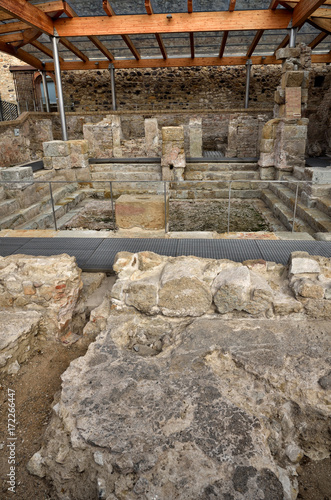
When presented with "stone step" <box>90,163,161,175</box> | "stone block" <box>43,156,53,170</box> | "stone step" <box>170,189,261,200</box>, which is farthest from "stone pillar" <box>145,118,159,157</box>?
"stone block" <box>43,156,53,170</box>

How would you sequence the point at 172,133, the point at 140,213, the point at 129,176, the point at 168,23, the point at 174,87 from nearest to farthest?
the point at 140,213 → the point at 172,133 → the point at 129,176 → the point at 168,23 → the point at 174,87

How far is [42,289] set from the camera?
319 centimetres

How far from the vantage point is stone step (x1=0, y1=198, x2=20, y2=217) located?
6.74 metres

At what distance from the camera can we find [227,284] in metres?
2.78

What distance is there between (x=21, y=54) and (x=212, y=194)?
445 inches

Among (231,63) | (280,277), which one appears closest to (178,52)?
(231,63)

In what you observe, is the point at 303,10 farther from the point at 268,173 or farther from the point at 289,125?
the point at 268,173

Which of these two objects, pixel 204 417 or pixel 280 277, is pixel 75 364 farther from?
pixel 280 277

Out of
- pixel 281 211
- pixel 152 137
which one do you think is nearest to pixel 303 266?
pixel 281 211

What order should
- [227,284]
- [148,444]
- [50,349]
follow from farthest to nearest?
[50,349]
[227,284]
[148,444]

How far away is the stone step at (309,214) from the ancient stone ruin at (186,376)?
305cm

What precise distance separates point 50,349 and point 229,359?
5.44ft

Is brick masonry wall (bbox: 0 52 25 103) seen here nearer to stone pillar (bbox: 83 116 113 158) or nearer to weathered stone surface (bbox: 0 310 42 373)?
stone pillar (bbox: 83 116 113 158)

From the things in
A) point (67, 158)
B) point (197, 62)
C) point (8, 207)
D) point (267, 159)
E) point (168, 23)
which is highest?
point (168, 23)
